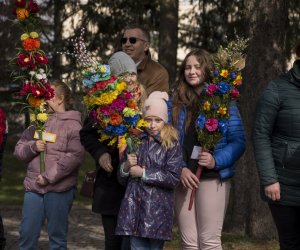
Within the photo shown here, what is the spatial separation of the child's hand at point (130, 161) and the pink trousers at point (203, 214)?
0.48 m

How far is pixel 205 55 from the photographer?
604 cm

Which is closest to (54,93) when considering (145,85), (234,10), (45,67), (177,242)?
(45,67)

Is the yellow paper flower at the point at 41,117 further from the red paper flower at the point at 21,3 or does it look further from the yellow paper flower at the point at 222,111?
the yellow paper flower at the point at 222,111

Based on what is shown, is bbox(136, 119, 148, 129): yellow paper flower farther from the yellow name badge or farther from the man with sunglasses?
the yellow name badge

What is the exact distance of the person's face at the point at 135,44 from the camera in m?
6.56

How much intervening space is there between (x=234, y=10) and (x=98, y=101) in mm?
9570

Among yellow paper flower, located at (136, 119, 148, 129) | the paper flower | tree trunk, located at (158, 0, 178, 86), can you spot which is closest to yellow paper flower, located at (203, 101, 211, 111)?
the paper flower

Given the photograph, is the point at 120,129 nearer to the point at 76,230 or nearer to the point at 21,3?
the point at 21,3

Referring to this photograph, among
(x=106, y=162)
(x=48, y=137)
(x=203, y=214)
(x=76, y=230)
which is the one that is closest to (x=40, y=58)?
(x=48, y=137)

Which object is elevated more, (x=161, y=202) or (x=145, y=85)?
(x=145, y=85)

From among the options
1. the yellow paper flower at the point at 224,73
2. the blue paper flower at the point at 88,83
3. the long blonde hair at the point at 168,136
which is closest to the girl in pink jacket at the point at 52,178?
the blue paper flower at the point at 88,83

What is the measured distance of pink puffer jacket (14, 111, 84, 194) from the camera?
676cm

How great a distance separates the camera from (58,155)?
6.83 m

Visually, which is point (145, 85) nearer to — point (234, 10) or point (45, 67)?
point (45, 67)
